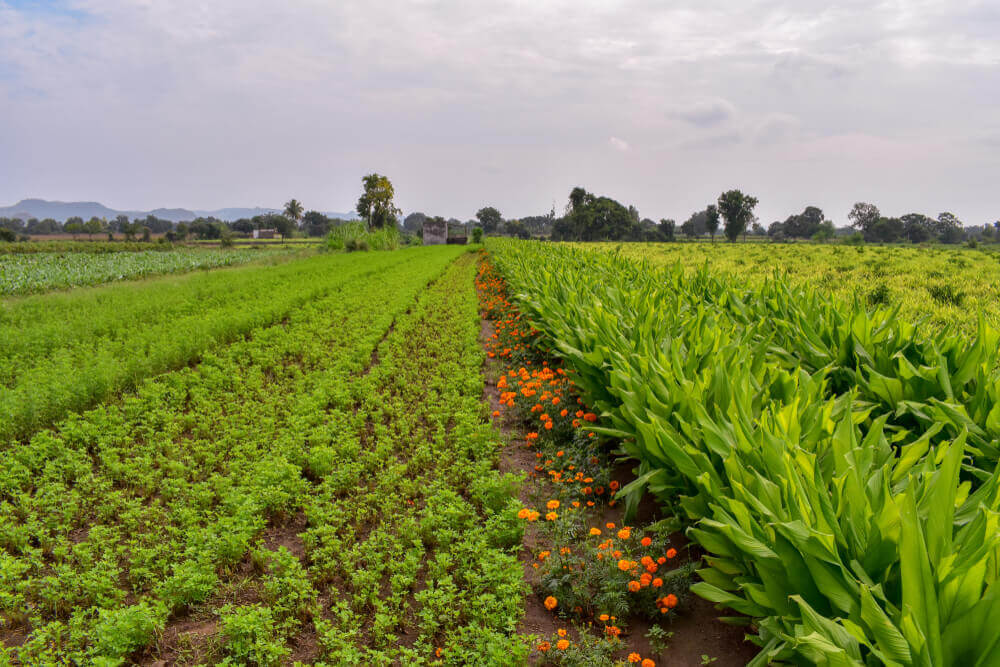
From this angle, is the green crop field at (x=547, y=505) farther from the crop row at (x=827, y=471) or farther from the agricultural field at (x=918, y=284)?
the agricultural field at (x=918, y=284)

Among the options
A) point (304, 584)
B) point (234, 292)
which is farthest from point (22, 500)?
point (234, 292)

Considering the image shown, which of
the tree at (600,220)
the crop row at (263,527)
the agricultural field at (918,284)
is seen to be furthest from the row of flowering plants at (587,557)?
the tree at (600,220)

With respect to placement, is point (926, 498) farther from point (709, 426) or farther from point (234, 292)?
point (234, 292)

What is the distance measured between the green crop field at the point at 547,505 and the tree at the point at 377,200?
6111 centimetres

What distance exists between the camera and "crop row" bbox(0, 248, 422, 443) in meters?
5.41

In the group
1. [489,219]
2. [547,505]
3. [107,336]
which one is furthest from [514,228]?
[547,505]

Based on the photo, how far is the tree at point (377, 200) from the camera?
65.1m

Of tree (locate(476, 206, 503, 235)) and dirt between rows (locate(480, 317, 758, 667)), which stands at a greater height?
tree (locate(476, 206, 503, 235))

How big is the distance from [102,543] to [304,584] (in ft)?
4.81

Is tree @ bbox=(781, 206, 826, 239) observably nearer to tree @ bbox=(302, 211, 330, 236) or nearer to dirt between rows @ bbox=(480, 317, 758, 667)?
tree @ bbox=(302, 211, 330, 236)

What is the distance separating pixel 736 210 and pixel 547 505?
9279 centimetres

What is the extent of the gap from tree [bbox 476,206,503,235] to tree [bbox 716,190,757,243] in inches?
2131

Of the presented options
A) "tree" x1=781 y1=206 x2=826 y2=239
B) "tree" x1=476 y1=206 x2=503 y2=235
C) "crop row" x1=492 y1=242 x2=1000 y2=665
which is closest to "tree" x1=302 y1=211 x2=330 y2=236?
"tree" x1=476 y1=206 x2=503 y2=235

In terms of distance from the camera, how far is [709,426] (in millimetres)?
2680
